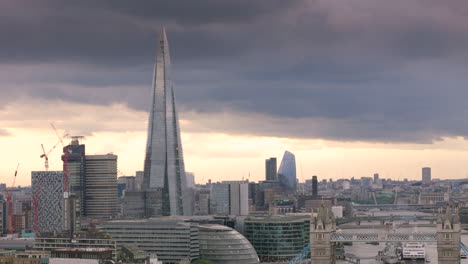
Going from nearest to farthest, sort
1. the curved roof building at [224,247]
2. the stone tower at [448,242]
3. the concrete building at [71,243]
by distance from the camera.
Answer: the stone tower at [448,242] < the concrete building at [71,243] < the curved roof building at [224,247]

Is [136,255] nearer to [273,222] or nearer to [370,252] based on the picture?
[273,222]

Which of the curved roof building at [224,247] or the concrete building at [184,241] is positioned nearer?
the concrete building at [184,241]

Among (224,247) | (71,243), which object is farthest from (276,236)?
(71,243)

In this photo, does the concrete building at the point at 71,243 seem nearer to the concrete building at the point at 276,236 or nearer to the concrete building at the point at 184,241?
the concrete building at the point at 184,241

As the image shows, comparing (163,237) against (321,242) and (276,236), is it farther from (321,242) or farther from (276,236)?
(321,242)

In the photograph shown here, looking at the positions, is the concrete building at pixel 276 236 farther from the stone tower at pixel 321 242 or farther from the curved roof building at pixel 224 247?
the stone tower at pixel 321 242

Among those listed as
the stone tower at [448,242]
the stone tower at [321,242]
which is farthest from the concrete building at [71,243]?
the stone tower at [448,242]

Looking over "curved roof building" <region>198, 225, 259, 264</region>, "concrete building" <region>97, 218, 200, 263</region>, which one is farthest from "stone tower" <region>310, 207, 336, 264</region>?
"curved roof building" <region>198, 225, 259, 264</region>


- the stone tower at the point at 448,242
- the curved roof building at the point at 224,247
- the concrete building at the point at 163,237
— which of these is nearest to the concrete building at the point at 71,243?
the concrete building at the point at 163,237

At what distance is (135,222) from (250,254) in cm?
1470

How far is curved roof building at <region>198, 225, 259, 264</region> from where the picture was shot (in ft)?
471

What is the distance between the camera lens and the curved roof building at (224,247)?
144 meters

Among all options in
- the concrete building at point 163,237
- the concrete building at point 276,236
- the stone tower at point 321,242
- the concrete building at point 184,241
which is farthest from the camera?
the concrete building at point 276,236

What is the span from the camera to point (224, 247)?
474 ft
